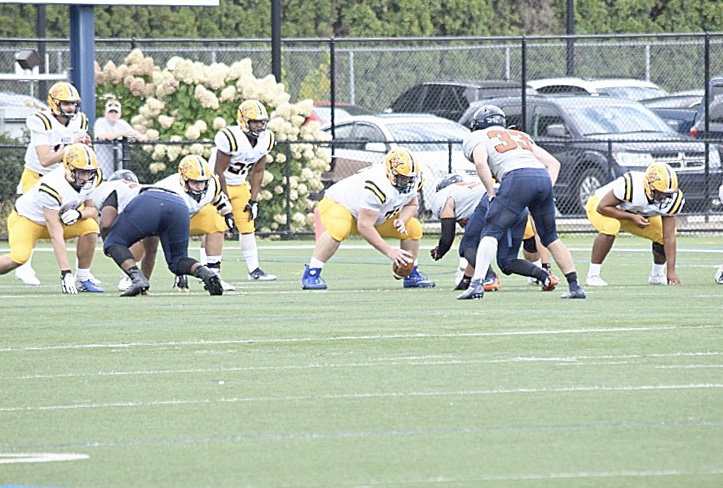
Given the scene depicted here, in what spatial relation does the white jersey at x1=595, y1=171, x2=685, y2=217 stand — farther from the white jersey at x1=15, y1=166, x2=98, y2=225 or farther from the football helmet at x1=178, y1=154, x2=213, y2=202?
the white jersey at x1=15, y1=166, x2=98, y2=225

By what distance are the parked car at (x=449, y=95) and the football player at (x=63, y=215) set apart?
13.0 meters

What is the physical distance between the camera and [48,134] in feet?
46.4

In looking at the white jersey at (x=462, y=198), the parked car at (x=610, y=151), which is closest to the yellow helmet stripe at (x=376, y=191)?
the white jersey at (x=462, y=198)

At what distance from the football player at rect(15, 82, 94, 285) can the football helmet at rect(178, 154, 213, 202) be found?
1.75 meters

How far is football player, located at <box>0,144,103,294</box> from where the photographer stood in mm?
12727

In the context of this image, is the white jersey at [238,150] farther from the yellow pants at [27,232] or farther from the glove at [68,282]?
the glove at [68,282]

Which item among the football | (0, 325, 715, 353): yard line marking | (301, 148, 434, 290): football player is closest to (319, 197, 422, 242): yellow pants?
(301, 148, 434, 290): football player

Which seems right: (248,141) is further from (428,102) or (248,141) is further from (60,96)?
(428,102)

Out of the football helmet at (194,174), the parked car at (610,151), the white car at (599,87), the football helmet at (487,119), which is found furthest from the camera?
the white car at (599,87)

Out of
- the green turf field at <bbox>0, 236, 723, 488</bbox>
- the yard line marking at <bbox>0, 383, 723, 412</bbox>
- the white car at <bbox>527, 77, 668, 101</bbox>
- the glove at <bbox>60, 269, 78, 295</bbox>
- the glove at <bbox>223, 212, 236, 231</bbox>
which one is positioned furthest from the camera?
the white car at <bbox>527, 77, 668, 101</bbox>

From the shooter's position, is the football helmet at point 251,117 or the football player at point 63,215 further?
the football helmet at point 251,117

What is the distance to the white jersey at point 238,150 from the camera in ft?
47.6

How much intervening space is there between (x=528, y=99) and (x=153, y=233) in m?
11.1

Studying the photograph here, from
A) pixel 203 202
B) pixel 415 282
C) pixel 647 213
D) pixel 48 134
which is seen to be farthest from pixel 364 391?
pixel 48 134
